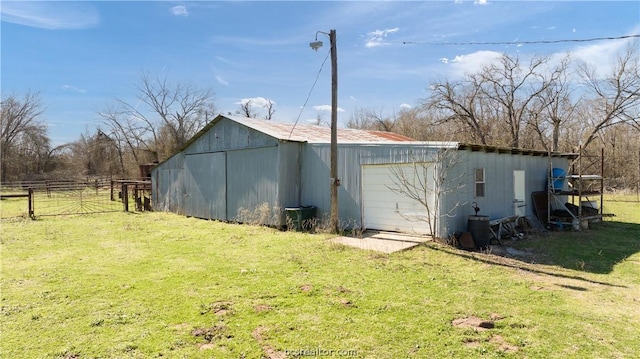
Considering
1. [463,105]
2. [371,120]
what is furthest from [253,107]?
[463,105]

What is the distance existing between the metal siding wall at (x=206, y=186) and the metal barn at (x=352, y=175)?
0.04m

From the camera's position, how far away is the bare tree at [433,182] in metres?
8.81

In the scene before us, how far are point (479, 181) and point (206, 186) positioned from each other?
9625 millimetres

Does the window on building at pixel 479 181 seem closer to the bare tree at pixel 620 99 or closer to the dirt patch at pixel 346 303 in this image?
the dirt patch at pixel 346 303

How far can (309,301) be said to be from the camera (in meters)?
4.97

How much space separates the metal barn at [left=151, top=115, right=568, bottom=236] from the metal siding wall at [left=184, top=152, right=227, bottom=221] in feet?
0.12

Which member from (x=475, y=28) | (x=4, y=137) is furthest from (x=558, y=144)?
(x=4, y=137)

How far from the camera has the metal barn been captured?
30.3 ft

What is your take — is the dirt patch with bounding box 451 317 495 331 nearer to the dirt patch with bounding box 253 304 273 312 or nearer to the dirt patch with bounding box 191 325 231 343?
the dirt patch with bounding box 253 304 273 312

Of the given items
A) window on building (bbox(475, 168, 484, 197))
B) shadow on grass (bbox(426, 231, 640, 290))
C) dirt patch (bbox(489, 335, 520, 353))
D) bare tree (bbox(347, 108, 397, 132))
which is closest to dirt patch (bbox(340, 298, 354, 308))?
dirt patch (bbox(489, 335, 520, 353))

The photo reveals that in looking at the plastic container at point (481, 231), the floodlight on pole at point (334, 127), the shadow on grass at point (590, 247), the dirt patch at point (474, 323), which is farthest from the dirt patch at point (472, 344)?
the floodlight on pole at point (334, 127)

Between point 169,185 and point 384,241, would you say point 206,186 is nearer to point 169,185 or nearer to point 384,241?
point 169,185

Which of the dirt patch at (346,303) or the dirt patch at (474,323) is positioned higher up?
the dirt patch at (346,303)

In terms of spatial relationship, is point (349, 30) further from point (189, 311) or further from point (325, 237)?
point (189, 311)
